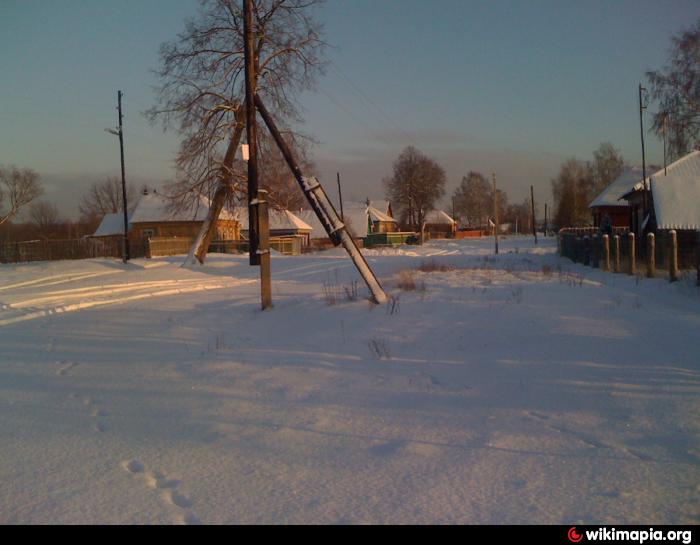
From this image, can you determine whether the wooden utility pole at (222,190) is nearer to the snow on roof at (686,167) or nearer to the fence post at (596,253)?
the fence post at (596,253)

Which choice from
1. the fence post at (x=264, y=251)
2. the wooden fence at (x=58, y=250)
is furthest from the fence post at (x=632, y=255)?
the wooden fence at (x=58, y=250)

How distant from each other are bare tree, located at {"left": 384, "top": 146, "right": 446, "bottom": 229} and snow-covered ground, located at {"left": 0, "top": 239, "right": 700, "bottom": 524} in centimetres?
7133

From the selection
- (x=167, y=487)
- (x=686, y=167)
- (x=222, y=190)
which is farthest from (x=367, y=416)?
(x=686, y=167)

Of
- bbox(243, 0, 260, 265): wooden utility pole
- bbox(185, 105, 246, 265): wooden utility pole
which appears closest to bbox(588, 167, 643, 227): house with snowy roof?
bbox(185, 105, 246, 265): wooden utility pole

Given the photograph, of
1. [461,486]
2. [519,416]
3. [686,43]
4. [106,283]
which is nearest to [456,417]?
[519,416]

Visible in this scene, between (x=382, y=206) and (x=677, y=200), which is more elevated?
(x=382, y=206)

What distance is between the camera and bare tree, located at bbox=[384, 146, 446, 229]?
267ft

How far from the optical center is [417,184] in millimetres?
81375

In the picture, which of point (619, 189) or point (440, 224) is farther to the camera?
point (440, 224)

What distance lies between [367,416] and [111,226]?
66449 millimetres

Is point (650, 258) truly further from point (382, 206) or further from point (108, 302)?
point (382, 206)

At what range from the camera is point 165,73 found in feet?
80.2
